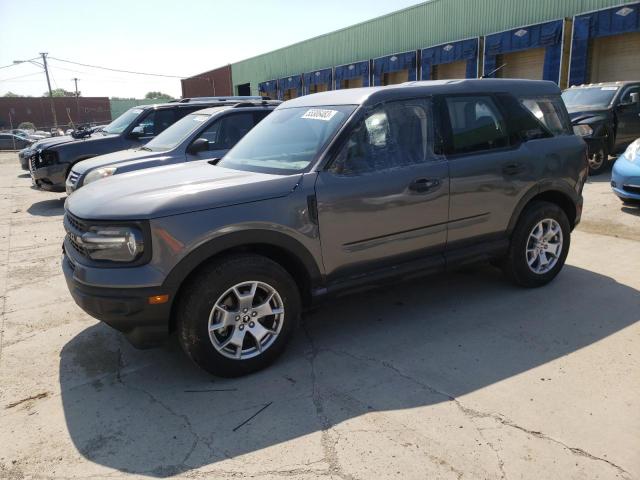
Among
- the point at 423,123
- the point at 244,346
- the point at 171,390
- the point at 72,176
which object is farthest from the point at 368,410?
the point at 72,176

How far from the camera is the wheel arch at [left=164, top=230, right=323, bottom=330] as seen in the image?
3.05m

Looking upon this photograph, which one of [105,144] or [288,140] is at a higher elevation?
[288,140]

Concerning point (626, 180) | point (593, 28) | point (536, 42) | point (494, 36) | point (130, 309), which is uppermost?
point (494, 36)

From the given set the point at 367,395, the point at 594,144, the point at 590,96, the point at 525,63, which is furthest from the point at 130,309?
the point at 525,63

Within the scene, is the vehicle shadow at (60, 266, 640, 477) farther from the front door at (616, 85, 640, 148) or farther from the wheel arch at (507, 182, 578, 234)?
the front door at (616, 85, 640, 148)

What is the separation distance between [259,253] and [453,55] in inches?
909

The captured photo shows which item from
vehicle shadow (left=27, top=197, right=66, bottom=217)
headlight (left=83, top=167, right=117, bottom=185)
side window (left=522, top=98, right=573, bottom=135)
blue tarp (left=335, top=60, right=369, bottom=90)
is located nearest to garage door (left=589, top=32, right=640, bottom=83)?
blue tarp (left=335, top=60, right=369, bottom=90)

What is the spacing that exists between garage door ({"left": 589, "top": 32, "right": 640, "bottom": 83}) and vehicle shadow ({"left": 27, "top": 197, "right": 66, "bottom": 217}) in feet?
59.1

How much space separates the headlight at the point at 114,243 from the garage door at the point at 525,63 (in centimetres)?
2083

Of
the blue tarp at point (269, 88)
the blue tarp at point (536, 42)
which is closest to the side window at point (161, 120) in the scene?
the blue tarp at point (536, 42)

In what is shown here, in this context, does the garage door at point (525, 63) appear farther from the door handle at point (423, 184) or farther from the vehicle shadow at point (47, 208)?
the door handle at point (423, 184)

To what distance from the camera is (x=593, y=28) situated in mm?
17641

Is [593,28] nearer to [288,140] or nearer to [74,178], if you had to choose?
[74,178]

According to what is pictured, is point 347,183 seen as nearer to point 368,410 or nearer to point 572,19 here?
point 368,410
